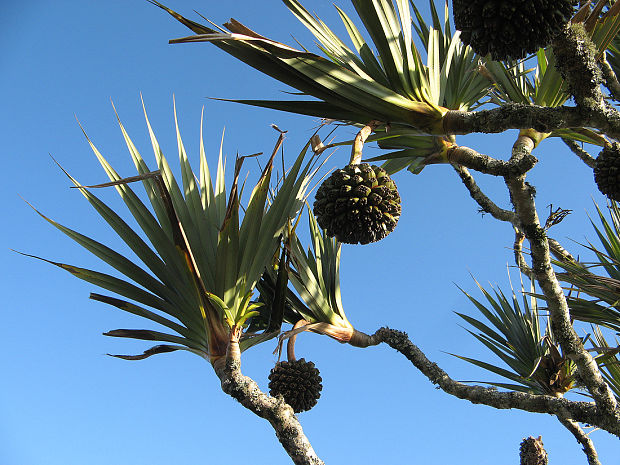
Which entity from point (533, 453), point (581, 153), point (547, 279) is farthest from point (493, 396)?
point (581, 153)

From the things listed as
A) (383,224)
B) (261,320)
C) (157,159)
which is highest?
(157,159)

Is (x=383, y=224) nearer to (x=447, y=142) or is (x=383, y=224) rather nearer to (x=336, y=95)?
(x=336, y=95)

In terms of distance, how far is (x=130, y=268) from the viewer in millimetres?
2342

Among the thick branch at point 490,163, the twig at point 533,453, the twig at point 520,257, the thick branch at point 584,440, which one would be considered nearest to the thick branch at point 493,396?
the thick branch at point 584,440

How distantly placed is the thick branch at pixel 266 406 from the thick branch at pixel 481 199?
1638mm

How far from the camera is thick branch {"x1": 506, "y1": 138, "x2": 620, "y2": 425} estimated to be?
2156mm

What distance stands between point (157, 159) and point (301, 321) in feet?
3.77

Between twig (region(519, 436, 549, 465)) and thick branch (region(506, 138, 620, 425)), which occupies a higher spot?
thick branch (region(506, 138, 620, 425))

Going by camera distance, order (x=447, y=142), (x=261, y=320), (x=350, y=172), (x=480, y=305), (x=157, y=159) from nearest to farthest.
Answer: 1. (x=350, y=172)
2. (x=447, y=142)
3. (x=157, y=159)
4. (x=261, y=320)
5. (x=480, y=305)

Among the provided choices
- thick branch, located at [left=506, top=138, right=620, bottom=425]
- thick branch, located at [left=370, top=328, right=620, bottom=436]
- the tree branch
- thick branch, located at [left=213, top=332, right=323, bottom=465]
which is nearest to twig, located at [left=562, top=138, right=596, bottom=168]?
thick branch, located at [left=506, top=138, right=620, bottom=425]

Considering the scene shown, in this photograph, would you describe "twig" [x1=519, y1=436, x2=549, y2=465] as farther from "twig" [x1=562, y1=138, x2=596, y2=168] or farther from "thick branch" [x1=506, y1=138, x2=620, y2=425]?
"twig" [x1=562, y1=138, x2=596, y2=168]

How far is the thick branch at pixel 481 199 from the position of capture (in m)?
2.81

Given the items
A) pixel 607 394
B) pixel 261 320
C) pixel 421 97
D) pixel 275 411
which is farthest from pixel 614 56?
pixel 275 411

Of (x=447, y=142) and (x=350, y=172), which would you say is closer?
(x=350, y=172)
